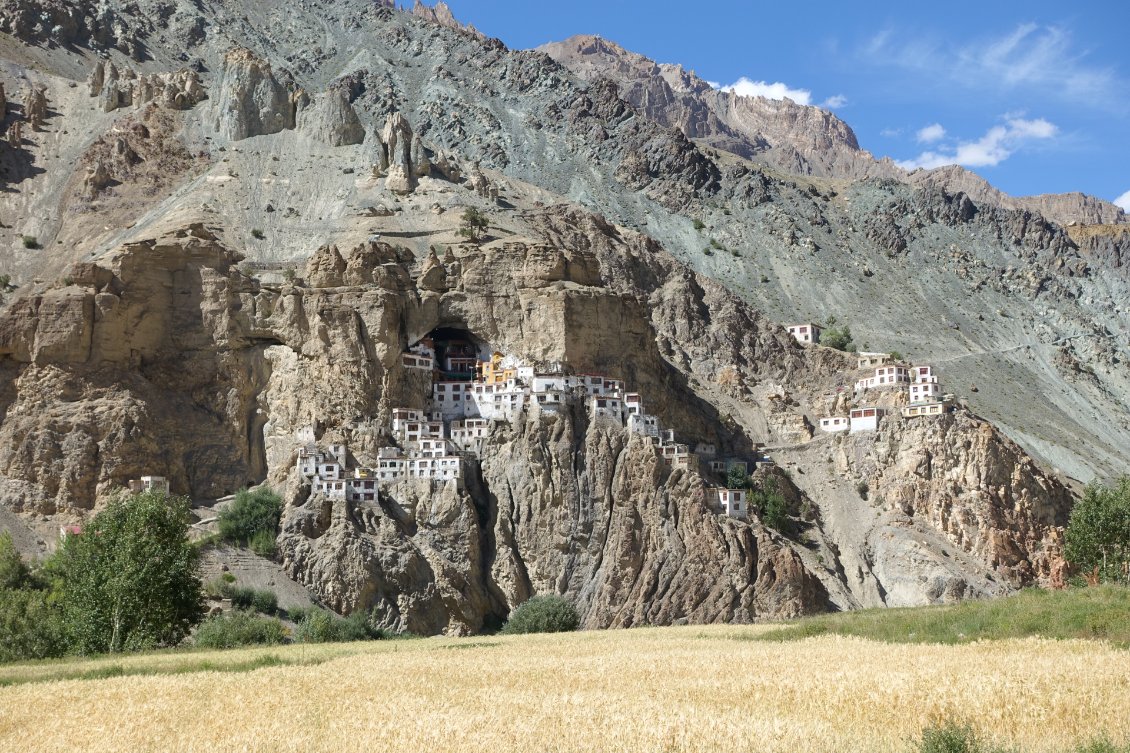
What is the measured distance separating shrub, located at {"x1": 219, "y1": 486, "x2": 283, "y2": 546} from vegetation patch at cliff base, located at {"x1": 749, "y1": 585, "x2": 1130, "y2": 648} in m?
44.1

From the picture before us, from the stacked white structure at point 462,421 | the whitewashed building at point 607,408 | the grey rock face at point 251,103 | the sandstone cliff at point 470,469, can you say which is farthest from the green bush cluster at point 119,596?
the grey rock face at point 251,103

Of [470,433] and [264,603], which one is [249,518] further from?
[470,433]

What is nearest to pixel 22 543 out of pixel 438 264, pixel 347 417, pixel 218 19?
pixel 347 417

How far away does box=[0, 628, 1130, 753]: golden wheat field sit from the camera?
22.0 metres

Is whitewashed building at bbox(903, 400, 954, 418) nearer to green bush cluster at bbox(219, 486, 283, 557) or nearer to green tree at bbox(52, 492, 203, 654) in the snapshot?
green bush cluster at bbox(219, 486, 283, 557)

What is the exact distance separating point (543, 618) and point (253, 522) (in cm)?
2139

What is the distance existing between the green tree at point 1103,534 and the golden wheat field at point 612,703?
4706 cm

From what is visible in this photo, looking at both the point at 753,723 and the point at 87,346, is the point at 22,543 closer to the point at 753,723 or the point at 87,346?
the point at 87,346

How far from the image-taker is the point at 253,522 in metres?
82.6

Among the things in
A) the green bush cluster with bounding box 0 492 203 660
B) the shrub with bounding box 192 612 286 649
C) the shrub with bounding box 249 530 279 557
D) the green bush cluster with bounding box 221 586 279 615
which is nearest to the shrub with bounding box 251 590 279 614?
the green bush cluster with bounding box 221 586 279 615

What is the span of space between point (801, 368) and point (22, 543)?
73977 millimetres

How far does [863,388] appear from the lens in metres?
112

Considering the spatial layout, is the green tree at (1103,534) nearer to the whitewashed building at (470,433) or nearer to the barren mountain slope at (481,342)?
the barren mountain slope at (481,342)

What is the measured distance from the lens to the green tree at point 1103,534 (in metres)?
77.6
